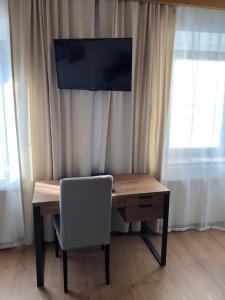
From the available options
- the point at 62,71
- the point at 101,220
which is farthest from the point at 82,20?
the point at 101,220

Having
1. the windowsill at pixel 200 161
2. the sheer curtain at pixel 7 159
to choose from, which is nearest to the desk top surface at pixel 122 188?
the sheer curtain at pixel 7 159

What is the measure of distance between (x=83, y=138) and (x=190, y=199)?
1407 millimetres

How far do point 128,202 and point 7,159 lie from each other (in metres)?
1.19

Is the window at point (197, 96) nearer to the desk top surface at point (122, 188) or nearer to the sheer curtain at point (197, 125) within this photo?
the sheer curtain at point (197, 125)

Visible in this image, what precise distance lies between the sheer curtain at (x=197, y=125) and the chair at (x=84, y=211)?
41.7 inches

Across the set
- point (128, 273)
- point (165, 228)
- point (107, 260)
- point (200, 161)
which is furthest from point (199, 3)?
point (128, 273)

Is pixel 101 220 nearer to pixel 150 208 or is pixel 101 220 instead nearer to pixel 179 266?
pixel 150 208

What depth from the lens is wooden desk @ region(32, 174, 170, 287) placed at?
2105mm

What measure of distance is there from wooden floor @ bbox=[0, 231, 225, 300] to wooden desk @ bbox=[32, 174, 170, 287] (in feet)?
0.46

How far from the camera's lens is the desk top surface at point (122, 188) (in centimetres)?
214

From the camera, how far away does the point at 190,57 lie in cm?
264

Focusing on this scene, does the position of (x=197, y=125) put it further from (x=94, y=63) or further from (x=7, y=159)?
(x=7, y=159)

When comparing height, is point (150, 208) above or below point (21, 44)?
below

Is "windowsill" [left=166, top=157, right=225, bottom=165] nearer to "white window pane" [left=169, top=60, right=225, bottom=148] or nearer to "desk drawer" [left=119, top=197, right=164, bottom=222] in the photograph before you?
"white window pane" [left=169, top=60, right=225, bottom=148]
